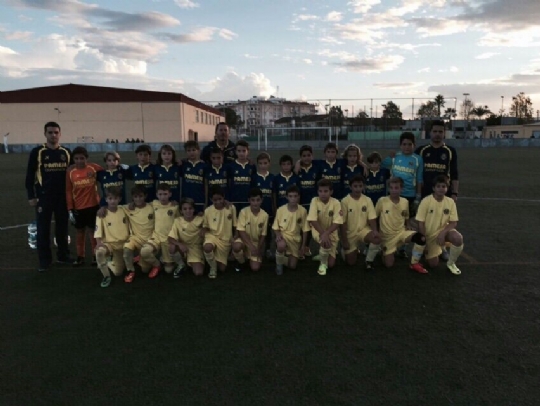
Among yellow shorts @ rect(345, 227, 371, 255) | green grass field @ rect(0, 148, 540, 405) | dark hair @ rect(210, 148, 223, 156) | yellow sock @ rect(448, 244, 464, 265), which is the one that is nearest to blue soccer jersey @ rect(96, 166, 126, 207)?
green grass field @ rect(0, 148, 540, 405)

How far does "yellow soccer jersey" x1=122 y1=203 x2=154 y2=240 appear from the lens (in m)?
5.11

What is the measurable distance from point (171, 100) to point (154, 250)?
4854 centimetres

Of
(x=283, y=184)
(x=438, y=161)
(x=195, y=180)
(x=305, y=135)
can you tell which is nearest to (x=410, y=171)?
(x=438, y=161)

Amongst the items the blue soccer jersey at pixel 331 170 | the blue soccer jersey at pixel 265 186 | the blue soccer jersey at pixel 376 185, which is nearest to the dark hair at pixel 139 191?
the blue soccer jersey at pixel 265 186

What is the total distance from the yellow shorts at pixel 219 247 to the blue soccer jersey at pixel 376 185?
7.12ft

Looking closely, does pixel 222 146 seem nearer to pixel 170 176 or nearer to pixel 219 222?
pixel 170 176

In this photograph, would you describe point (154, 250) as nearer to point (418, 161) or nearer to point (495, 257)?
point (418, 161)

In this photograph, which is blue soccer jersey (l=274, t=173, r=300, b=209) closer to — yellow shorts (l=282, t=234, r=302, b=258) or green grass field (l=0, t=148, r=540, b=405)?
yellow shorts (l=282, t=234, r=302, b=258)

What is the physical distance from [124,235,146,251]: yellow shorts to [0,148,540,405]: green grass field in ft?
1.20

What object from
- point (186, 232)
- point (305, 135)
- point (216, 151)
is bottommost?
point (186, 232)

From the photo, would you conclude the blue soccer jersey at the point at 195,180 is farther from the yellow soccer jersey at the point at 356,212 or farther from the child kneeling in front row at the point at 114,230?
the yellow soccer jersey at the point at 356,212

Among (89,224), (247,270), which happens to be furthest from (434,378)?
(89,224)

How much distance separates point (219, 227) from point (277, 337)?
2130 mm

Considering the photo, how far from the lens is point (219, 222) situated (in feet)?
17.0
